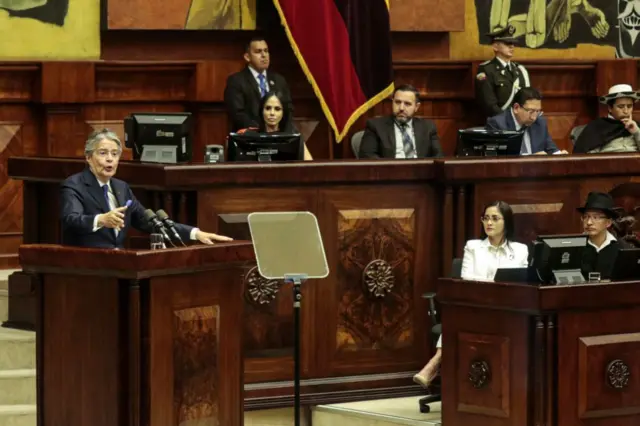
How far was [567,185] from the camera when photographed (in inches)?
359

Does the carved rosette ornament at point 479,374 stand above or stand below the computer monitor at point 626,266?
below

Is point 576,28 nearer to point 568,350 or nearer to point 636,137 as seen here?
point 636,137

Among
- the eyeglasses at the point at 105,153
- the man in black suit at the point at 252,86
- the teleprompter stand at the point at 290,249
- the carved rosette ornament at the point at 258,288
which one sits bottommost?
the carved rosette ornament at the point at 258,288

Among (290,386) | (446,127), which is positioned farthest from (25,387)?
(446,127)

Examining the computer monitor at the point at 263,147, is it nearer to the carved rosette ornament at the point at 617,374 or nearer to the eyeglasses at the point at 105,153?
the eyeglasses at the point at 105,153

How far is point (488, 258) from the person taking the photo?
8.29 meters

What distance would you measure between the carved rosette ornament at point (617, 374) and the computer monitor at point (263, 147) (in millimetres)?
2345

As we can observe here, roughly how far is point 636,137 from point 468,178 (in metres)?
1.96

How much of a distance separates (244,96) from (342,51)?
3.06 feet

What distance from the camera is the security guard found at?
461 inches

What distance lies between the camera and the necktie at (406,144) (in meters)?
10.1

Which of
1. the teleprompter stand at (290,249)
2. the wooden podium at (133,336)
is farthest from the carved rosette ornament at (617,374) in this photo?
the wooden podium at (133,336)

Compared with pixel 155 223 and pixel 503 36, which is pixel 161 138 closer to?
pixel 155 223

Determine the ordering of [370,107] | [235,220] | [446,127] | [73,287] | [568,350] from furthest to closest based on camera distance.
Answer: [446,127]
[370,107]
[235,220]
[568,350]
[73,287]
